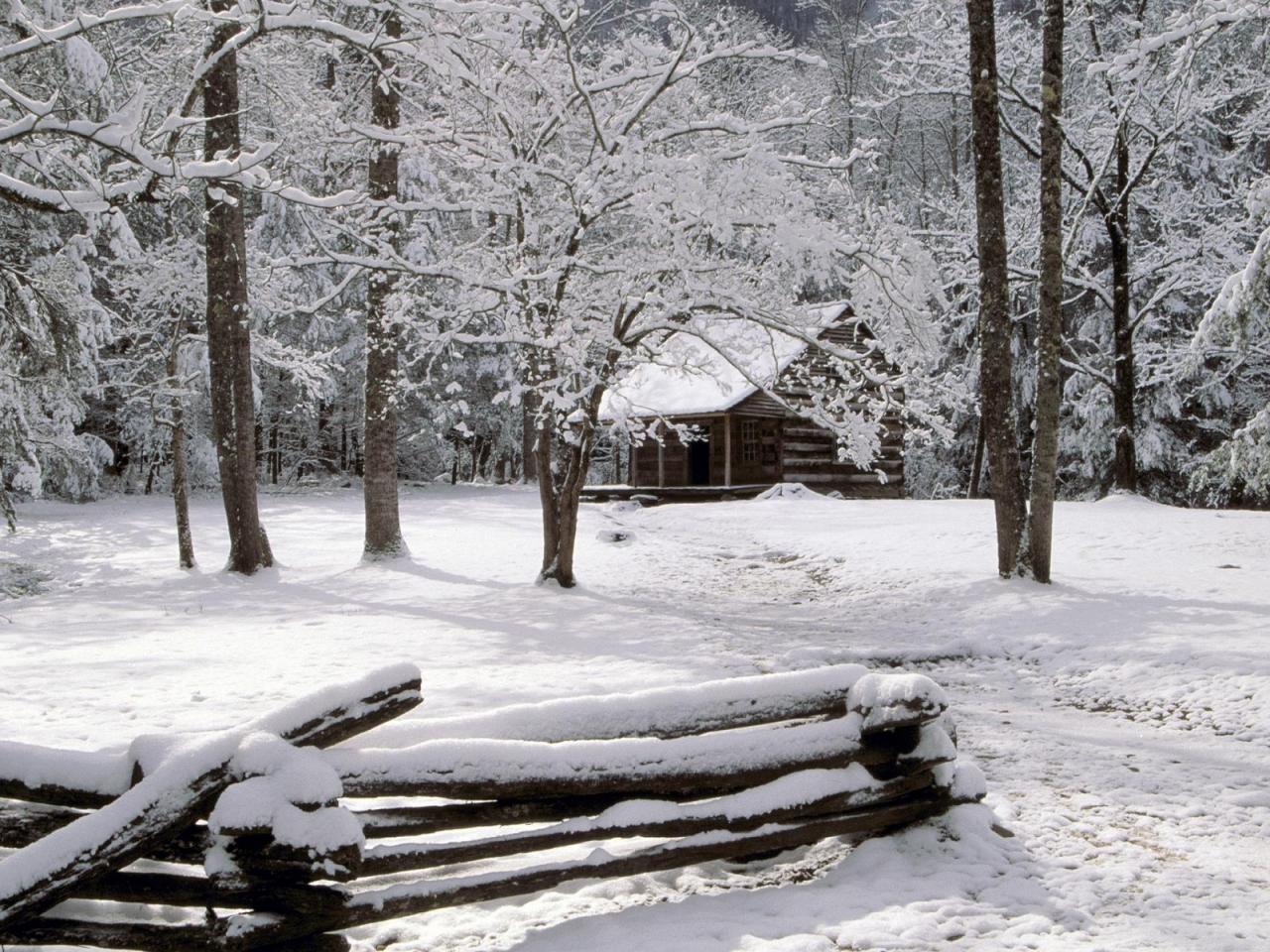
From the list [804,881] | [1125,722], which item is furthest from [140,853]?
[1125,722]

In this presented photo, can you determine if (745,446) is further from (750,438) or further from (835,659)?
(835,659)

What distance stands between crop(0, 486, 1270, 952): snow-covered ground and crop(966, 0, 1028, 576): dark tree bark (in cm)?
98

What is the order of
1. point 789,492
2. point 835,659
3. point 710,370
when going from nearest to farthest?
point 835,659 < point 710,370 < point 789,492

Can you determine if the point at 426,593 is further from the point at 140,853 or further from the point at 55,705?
the point at 140,853

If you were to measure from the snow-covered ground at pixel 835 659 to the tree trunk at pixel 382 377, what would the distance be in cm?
73

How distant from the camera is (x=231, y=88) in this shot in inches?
501

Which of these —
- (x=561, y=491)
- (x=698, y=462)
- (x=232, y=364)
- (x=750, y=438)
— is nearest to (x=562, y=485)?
(x=561, y=491)

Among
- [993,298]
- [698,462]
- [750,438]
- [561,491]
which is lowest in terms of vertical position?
[561,491]

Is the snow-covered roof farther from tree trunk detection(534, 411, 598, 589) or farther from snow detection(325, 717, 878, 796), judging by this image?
snow detection(325, 717, 878, 796)

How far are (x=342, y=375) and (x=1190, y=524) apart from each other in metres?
26.3

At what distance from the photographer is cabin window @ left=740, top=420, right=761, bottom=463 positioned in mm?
30297

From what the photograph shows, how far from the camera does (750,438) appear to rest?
30297 millimetres

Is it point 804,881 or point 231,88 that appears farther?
point 231,88

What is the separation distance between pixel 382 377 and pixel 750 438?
1765 cm
